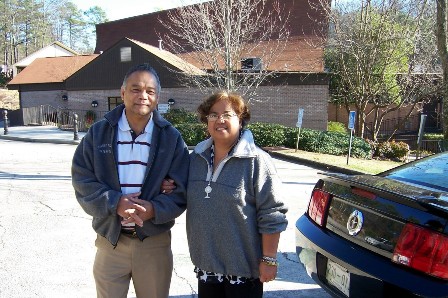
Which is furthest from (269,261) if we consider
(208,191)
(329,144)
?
(329,144)

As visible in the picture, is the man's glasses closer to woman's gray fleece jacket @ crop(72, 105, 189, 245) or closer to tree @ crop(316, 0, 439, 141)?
woman's gray fleece jacket @ crop(72, 105, 189, 245)

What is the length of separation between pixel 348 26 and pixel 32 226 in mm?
15182

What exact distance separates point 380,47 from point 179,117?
9.22 metres

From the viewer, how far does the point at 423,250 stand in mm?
2303

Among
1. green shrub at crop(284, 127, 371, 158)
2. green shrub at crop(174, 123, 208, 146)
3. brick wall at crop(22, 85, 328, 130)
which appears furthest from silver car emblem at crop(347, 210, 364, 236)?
brick wall at crop(22, 85, 328, 130)

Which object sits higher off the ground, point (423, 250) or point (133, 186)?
point (133, 186)

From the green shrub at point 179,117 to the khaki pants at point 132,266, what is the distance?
1678cm

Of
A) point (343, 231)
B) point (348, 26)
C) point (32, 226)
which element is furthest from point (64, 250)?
point (348, 26)

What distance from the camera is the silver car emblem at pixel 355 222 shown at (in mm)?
2762

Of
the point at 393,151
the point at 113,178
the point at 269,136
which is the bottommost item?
the point at 393,151

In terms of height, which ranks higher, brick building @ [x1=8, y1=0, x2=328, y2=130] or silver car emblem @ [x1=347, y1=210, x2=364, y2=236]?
brick building @ [x1=8, y1=0, x2=328, y2=130]

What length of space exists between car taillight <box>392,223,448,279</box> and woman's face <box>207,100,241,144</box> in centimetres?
111

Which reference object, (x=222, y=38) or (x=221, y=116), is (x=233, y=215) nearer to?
(x=221, y=116)

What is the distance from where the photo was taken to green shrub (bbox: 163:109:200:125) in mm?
19520
